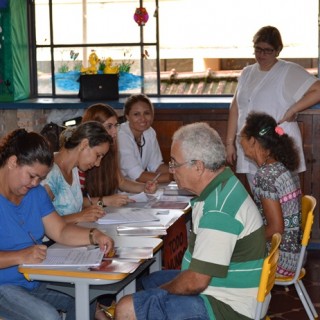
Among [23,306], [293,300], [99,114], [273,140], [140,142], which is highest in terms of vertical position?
[99,114]

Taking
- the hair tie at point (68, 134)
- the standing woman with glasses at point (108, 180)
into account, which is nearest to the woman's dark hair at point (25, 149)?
the hair tie at point (68, 134)

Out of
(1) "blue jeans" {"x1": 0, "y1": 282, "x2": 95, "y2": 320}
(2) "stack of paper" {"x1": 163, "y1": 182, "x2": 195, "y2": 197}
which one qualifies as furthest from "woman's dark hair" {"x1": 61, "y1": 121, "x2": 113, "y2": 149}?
(1) "blue jeans" {"x1": 0, "y1": 282, "x2": 95, "y2": 320}

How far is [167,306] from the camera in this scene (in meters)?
2.96

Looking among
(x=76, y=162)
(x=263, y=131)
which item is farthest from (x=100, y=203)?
(x=263, y=131)

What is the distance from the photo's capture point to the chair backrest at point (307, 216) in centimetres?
375

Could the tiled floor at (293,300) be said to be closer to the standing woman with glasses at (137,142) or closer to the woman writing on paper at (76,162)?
the standing woman with glasses at (137,142)

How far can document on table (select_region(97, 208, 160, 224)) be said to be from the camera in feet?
12.8

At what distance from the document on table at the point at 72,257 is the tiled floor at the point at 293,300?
1.73 meters

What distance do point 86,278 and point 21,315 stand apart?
352 millimetres

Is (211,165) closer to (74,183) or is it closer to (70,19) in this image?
(74,183)

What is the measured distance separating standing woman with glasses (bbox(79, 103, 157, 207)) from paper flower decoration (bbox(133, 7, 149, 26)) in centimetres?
223

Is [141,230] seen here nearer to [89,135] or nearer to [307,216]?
[89,135]

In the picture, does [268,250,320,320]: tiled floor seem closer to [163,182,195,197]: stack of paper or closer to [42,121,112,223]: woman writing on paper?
[163,182,195,197]: stack of paper

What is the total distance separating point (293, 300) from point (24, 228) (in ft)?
7.52
